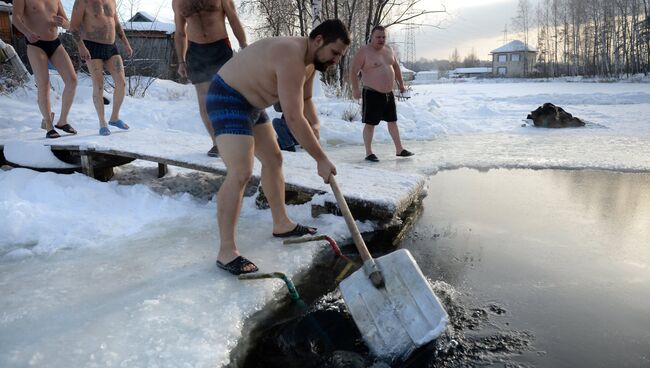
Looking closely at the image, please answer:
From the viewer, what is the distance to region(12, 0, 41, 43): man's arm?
4.70 m

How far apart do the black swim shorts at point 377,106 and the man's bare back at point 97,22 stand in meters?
3.22

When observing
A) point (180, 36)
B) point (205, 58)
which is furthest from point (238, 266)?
point (180, 36)

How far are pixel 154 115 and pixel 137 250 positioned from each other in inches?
220

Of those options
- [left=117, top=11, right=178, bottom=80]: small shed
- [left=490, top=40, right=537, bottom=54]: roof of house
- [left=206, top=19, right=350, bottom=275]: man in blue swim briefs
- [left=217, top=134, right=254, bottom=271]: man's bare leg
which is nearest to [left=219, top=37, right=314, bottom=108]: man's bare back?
[left=206, top=19, right=350, bottom=275]: man in blue swim briefs

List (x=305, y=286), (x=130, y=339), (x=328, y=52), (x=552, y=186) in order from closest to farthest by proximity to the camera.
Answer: (x=130, y=339) → (x=328, y=52) → (x=305, y=286) → (x=552, y=186)

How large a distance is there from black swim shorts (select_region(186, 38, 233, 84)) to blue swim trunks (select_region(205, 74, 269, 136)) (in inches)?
68.5

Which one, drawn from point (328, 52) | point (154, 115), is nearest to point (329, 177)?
point (328, 52)

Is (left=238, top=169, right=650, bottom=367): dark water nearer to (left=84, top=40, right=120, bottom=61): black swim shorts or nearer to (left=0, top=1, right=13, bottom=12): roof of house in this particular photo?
(left=84, top=40, right=120, bottom=61): black swim shorts

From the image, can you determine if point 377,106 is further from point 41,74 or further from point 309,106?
point 41,74

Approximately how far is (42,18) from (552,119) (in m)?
9.98

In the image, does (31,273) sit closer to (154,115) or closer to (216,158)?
(216,158)

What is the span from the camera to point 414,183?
415 cm

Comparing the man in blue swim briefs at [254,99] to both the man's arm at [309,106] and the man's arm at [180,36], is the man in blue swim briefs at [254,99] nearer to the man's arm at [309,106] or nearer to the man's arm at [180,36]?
the man's arm at [309,106]

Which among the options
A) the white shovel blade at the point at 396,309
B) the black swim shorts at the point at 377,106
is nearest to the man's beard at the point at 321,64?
the white shovel blade at the point at 396,309
